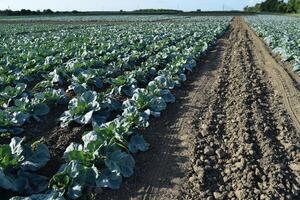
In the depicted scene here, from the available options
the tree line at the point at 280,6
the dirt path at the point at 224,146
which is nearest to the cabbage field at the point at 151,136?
the dirt path at the point at 224,146

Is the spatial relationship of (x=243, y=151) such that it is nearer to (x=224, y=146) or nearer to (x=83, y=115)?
(x=224, y=146)

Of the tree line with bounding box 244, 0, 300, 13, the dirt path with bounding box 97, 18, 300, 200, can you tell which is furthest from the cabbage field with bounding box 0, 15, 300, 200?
the tree line with bounding box 244, 0, 300, 13

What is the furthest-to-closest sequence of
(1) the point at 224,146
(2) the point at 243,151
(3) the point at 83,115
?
1. (3) the point at 83,115
2. (1) the point at 224,146
3. (2) the point at 243,151

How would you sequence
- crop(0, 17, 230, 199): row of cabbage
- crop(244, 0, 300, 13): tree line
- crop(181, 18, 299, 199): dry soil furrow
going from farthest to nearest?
crop(244, 0, 300, 13): tree line
crop(181, 18, 299, 199): dry soil furrow
crop(0, 17, 230, 199): row of cabbage

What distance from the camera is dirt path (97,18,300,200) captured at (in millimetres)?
4713

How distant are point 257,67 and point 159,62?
122 inches

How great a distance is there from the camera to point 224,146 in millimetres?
5898

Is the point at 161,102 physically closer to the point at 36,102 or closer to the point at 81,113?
the point at 81,113

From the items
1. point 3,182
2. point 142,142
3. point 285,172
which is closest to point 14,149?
point 3,182

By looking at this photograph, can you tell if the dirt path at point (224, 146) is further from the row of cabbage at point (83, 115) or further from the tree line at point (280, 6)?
the tree line at point (280, 6)

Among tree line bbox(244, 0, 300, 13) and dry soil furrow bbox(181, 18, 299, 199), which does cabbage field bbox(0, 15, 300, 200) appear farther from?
tree line bbox(244, 0, 300, 13)

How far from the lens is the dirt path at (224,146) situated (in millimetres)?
4713

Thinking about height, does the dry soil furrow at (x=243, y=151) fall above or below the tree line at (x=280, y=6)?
above

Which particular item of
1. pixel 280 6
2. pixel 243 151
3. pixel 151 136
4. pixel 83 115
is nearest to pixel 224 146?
pixel 243 151
